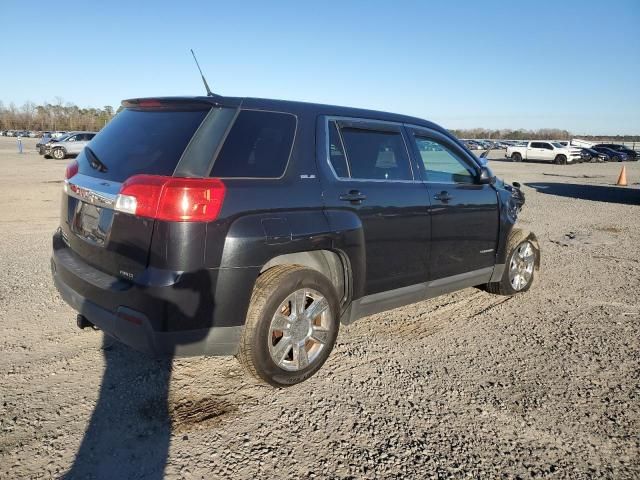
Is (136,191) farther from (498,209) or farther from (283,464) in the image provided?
(498,209)

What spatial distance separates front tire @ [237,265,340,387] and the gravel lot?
17cm

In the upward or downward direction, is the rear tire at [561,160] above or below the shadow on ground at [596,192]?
above

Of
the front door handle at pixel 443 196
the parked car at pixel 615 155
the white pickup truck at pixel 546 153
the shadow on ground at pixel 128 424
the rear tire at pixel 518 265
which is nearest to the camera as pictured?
the shadow on ground at pixel 128 424

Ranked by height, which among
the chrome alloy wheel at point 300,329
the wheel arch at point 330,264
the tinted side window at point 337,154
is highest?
the tinted side window at point 337,154

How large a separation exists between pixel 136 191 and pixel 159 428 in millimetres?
1343

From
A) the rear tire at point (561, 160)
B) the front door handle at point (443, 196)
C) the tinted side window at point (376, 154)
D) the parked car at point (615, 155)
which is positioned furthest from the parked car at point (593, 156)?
the tinted side window at point (376, 154)

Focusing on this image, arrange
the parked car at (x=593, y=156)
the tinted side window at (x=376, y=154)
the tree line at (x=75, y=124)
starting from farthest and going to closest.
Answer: the tree line at (x=75, y=124) < the parked car at (x=593, y=156) < the tinted side window at (x=376, y=154)

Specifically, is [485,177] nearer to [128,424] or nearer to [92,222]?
[92,222]

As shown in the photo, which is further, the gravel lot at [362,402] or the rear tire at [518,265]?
the rear tire at [518,265]

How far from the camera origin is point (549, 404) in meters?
3.00

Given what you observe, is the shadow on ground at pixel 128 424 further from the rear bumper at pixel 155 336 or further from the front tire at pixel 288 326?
the front tire at pixel 288 326

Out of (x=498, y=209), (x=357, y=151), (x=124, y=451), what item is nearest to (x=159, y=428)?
(x=124, y=451)

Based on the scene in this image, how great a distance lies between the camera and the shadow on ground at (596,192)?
14.4m

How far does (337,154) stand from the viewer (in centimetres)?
339
